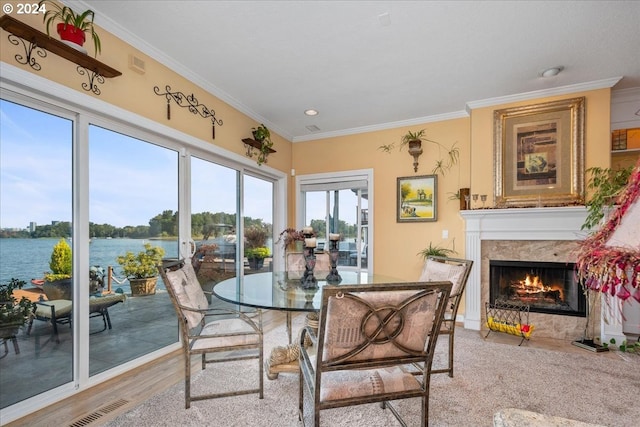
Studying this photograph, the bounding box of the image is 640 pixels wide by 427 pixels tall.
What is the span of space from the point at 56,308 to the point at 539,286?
178 inches

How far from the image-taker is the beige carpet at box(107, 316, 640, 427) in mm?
1902

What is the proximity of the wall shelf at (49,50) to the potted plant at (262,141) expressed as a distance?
1848mm

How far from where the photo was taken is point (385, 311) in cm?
134

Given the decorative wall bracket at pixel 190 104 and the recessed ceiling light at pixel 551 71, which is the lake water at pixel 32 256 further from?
the recessed ceiling light at pixel 551 71

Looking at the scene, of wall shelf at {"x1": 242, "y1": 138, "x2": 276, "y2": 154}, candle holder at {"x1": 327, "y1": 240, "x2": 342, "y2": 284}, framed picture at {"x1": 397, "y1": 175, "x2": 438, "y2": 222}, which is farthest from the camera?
framed picture at {"x1": 397, "y1": 175, "x2": 438, "y2": 222}

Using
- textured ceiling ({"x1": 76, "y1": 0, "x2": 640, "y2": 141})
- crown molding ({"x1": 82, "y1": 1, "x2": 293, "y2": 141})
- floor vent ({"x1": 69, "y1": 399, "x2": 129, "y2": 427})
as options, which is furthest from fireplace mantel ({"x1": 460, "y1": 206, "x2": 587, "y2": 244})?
floor vent ({"x1": 69, "y1": 399, "x2": 129, "y2": 427})

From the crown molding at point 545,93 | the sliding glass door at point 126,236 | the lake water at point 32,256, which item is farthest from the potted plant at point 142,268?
the crown molding at point 545,93

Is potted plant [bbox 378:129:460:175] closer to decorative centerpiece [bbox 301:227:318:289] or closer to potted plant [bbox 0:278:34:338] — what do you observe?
decorative centerpiece [bbox 301:227:318:289]

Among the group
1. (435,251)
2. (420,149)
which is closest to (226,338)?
(435,251)

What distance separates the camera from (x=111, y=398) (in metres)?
2.11

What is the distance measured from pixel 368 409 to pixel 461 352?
1.38 metres

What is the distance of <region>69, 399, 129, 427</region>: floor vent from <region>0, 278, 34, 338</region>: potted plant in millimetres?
670

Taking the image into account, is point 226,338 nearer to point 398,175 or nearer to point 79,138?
point 79,138

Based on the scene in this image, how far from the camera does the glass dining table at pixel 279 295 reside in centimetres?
189
